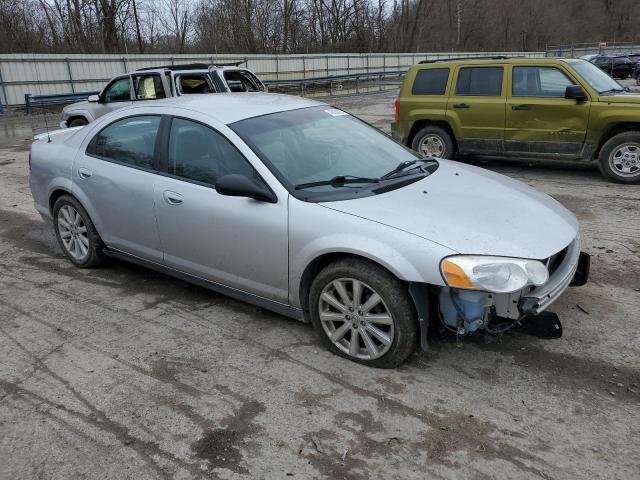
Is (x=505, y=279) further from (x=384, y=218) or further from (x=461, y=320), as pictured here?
(x=384, y=218)

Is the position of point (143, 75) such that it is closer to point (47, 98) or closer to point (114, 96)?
point (114, 96)

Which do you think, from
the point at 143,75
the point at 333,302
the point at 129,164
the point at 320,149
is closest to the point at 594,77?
the point at 320,149

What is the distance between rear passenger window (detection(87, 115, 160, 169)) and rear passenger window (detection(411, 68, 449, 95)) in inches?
235

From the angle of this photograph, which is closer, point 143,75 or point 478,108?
point 478,108

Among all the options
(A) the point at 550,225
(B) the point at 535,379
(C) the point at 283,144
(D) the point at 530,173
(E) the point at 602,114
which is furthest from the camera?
(D) the point at 530,173

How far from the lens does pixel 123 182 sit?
172 inches

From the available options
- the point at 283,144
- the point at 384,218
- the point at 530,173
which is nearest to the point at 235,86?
the point at 530,173

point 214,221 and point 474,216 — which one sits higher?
point 474,216

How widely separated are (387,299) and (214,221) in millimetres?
1379

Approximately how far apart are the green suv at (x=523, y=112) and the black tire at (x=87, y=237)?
A: 6036mm

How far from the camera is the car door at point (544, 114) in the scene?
7891mm

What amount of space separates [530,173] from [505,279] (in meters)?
6.53

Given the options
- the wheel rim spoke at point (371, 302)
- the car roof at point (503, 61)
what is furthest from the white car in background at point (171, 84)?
the wheel rim spoke at point (371, 302)

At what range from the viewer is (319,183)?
363 cm
